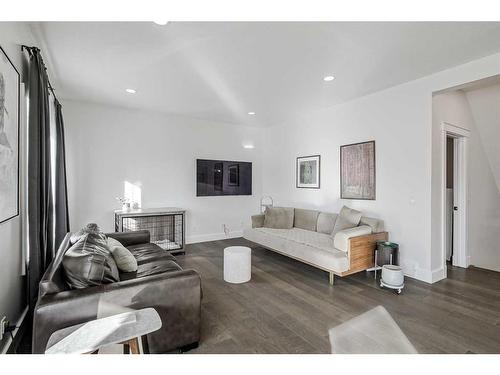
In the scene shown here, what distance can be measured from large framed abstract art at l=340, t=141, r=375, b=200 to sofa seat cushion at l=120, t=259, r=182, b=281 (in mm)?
2982

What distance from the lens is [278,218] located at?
4816 mm

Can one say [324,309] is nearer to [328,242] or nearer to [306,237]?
[328,242]

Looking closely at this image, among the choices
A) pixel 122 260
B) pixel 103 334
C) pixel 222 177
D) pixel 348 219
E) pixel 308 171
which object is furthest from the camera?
pixel 222 177

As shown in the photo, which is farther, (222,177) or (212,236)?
(222,177)

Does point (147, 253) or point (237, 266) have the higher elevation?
point (147, 253)

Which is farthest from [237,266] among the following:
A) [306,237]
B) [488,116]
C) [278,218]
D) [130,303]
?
[488,116]

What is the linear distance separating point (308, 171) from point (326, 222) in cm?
118

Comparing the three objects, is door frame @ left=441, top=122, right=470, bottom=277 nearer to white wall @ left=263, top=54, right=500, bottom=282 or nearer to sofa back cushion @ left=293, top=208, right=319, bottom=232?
white wall @ left=263, top=54, right=500, bottom=282

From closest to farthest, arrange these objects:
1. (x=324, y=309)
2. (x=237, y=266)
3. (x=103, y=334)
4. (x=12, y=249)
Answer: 1. (x=103, y=334)
2. (x=12, y=249)
3. (x=324, y=309)
4. (x=237, y=266)

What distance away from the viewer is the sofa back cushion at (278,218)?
4.79m

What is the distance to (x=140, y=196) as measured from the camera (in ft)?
15.6

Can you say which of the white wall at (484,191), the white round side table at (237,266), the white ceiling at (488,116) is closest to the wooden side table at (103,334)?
the white round side table at (237,266)
